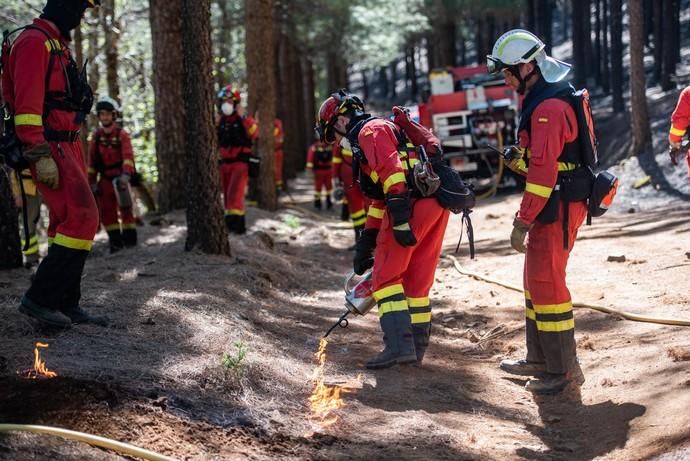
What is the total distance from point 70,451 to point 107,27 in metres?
14.0

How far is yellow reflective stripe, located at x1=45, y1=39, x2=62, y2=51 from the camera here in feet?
18.4

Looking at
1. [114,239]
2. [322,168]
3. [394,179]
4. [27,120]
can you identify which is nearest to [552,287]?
[394,179]

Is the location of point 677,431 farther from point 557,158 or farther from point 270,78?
point 270,78

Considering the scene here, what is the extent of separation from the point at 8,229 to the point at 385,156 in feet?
13.8

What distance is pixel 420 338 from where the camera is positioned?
637 cm

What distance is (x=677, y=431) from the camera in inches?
181

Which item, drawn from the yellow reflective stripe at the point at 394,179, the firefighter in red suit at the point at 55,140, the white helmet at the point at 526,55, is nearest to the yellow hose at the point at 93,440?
the firefighter in red suit at the point at 55,140

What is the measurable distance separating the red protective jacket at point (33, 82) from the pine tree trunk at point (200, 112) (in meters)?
3.23

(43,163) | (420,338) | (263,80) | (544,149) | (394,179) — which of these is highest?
(263,80)

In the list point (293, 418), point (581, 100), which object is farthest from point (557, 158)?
point (293, 418)

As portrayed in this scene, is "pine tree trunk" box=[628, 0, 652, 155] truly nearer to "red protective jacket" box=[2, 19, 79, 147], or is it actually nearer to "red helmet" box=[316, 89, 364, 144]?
"red helmet" box=[316, 89, 364, 144]

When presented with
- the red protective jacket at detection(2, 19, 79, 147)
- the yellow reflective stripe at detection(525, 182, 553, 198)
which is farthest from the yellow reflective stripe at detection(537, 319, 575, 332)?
the red protective jacket at detection(2, 19, 79, 147)

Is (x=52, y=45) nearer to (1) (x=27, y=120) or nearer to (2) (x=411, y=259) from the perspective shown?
(1) (x=27, y=120)

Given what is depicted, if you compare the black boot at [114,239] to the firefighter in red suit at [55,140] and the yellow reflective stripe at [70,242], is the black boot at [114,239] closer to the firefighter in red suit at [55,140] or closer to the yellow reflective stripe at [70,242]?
the firefighter in red suit at [55,140]
